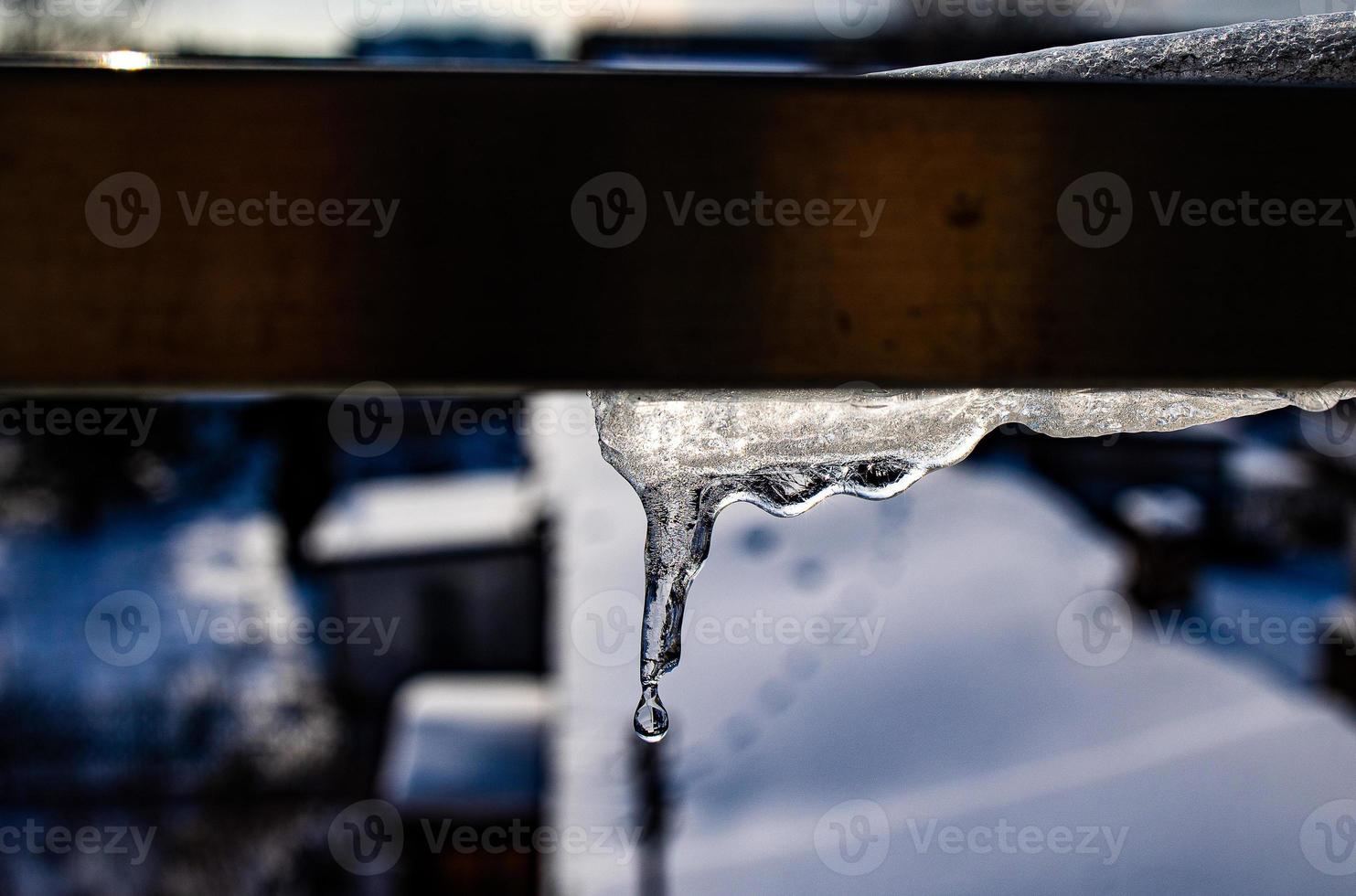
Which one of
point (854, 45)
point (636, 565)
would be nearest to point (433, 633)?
point (636, 565)

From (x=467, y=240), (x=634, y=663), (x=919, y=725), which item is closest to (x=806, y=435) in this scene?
(x=467, y=240)

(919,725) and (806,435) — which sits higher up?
(806,435)

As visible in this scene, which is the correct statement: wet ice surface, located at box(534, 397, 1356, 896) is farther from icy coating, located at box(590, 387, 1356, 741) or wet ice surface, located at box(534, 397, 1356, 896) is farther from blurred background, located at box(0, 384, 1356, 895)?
icy coating, located at box(590, 387, 1356, 741)

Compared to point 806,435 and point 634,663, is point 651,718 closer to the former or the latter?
point 806,435

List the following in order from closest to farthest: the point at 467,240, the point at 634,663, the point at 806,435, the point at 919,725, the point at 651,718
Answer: the point at 467,240 < the point at 806,435 < the point at 651,718 < the point at 634,663 < the point at 919,725

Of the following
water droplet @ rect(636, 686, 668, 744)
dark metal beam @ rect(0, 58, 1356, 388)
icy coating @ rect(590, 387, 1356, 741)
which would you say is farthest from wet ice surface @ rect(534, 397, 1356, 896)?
dark metal beam @ rect(0, 58, 1356, 388)

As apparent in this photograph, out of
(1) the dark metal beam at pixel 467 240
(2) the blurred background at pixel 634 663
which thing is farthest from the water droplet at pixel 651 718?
(2) the blurred background at pixel 634 663

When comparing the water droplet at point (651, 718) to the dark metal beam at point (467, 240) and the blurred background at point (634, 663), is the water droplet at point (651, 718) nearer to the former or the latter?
the dark metal beam at point (467, 240)
